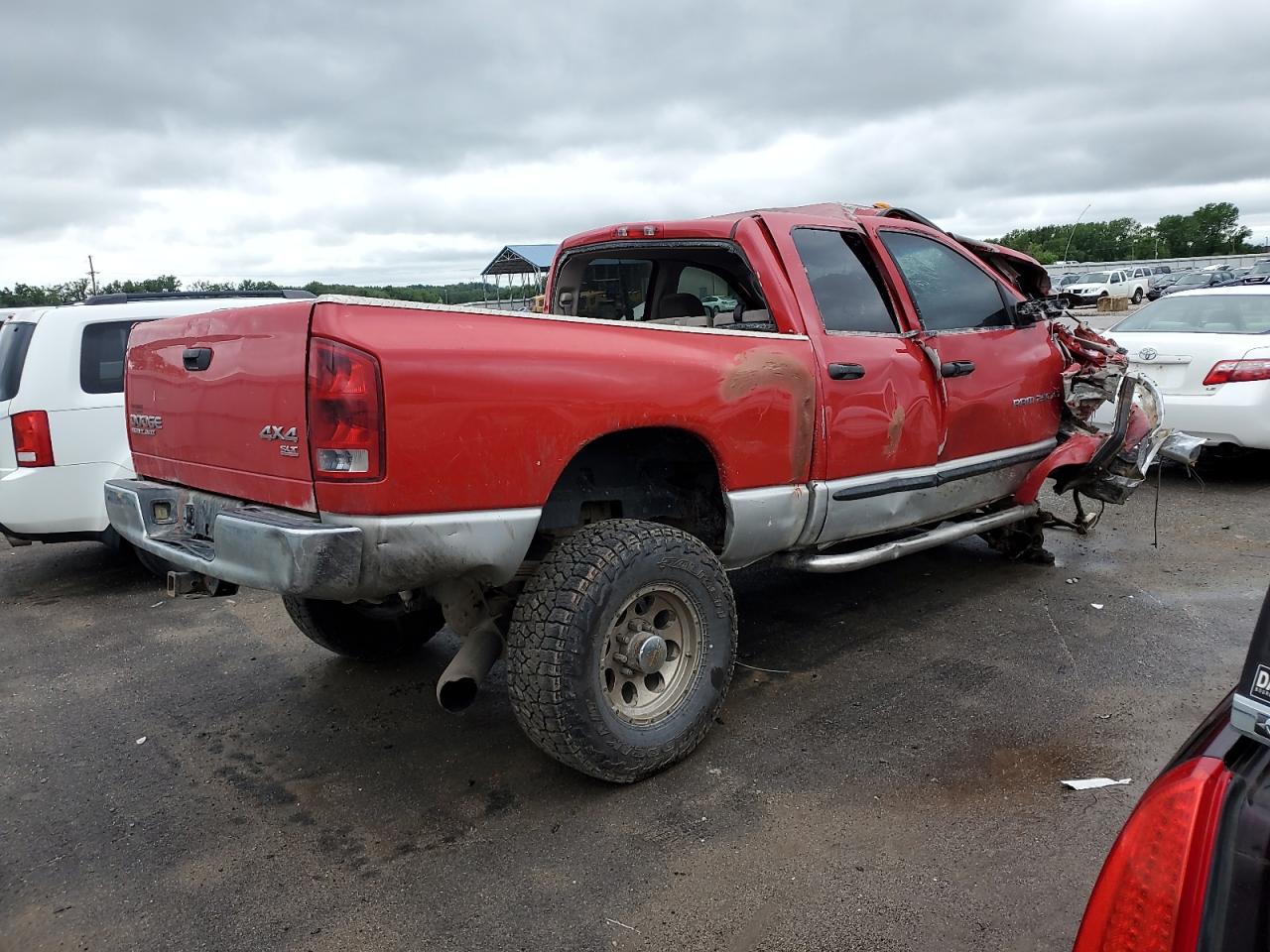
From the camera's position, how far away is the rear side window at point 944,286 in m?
4.38

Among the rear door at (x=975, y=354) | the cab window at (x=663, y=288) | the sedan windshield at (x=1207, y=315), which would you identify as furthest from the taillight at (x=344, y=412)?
the sedan windshield at (x=1207, y=315)

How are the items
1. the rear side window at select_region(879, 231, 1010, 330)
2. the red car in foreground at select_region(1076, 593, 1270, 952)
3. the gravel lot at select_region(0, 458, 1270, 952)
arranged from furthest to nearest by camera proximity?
the rear side window at select_region(879, 231, 1010, 330) < the gravel lot at select_region(0, 458, 1270, 952) < the red car in foreground at select_region(1076, 593, 1270, 952)

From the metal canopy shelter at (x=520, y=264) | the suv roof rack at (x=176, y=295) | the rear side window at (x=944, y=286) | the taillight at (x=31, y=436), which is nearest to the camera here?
the rear side window at (x=944, y=286)

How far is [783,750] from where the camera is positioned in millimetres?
3402

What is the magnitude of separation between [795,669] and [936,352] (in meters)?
1.61

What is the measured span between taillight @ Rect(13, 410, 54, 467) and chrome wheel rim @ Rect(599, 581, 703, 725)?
4163 mm

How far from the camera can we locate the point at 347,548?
103 inches

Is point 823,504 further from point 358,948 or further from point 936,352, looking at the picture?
point 358,948

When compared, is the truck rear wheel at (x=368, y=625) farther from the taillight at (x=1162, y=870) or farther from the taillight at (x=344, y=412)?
the taillight at (x=1162, y=870)

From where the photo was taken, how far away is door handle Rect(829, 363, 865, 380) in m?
3.76

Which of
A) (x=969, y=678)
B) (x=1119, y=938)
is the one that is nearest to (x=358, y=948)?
(x=1119, y=938)

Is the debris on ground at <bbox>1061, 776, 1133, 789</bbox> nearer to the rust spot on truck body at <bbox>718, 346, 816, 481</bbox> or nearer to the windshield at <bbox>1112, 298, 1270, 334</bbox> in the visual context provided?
the rust spot on truck body at <bbox>718, 346, 816, 481</bbox>

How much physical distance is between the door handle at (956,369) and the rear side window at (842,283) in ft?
1.02

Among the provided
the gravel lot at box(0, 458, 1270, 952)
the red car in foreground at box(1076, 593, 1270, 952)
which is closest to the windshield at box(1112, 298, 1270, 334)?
the gravel lot at box(0, 458, 1270, 952)
